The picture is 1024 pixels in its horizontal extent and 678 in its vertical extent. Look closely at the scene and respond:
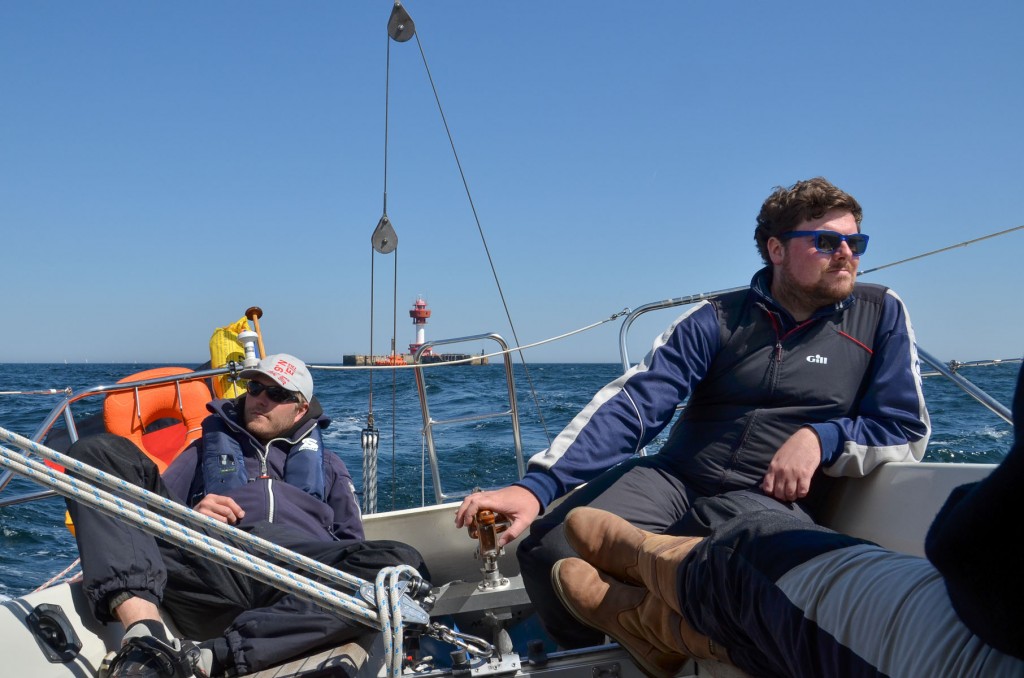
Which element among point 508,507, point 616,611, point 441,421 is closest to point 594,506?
point 508,507

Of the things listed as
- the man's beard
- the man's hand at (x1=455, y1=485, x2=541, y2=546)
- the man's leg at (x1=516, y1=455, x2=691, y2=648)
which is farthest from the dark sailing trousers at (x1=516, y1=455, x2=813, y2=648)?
the man's beard

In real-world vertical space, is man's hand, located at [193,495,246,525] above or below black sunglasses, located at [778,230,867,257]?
below

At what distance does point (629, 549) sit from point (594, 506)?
1.23ft

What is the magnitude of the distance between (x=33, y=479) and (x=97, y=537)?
559mm

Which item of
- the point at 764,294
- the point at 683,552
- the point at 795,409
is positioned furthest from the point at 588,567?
the point at 764,294

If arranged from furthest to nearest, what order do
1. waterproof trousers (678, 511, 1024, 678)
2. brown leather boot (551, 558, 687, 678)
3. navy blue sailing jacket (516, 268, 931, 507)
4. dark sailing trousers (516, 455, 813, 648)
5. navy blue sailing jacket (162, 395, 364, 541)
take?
navy blue sailing jacket (162, 395, 364, 541) → navy blue sailing jacket (516, 268, 931, 507) → dark sailing trousers (516, 455, 813, 648) → brown leather boot (551, 558, 687, 678) → waterproof trousers (678, 511, 1024, 678)

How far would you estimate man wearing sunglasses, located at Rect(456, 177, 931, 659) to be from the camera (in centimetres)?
193

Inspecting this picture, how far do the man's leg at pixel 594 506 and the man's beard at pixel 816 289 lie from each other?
56 cm

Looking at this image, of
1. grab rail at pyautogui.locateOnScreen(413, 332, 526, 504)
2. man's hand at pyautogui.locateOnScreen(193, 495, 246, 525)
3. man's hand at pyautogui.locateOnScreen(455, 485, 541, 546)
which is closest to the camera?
man's hand at pyautogui.locateOnScreen(455, 485, 541, 546)

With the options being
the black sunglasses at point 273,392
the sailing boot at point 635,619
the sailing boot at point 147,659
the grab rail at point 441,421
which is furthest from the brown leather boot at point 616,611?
the grab rail at point 441,421

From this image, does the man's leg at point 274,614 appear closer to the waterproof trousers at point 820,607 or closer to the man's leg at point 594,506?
the man's leg at point 594,506

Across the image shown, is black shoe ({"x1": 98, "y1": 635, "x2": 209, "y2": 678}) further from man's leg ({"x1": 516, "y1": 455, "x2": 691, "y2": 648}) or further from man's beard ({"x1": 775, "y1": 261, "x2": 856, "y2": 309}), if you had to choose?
man's beard ({"x1": 775, "y1": 261, "x2": 856, "y2": 309})

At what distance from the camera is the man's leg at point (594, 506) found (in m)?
1.88

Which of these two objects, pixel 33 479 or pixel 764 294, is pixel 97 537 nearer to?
pixel 33 479
